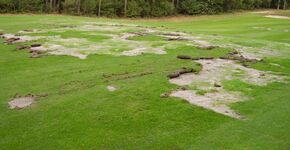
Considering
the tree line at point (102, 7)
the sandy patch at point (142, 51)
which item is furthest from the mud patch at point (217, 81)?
the tree line at point (102, 7)

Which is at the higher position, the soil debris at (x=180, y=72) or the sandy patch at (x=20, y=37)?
the sandy patch at (x=20, y=37)

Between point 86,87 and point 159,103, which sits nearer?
point 159,103

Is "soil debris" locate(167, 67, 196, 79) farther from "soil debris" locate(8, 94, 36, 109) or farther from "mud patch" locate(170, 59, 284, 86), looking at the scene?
"soil debris" locate(8, 94, 36, 109)

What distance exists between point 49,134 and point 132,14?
180ft

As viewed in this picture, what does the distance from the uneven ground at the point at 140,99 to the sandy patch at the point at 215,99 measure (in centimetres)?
4

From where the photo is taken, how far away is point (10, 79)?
1714 centimetres

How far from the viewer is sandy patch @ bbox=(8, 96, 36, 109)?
1364 cm

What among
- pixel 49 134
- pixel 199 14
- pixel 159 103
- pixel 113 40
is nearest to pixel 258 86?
pixel 159 103

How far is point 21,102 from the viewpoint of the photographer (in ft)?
46.1

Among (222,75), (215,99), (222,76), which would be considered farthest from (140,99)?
(222,75)

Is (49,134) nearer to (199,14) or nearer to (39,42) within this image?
(39,42)

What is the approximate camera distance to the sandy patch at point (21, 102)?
13.6 meters

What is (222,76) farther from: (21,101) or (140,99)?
(21,101)

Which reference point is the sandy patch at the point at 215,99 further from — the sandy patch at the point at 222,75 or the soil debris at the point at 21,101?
the soil debris at the point at 21,101
